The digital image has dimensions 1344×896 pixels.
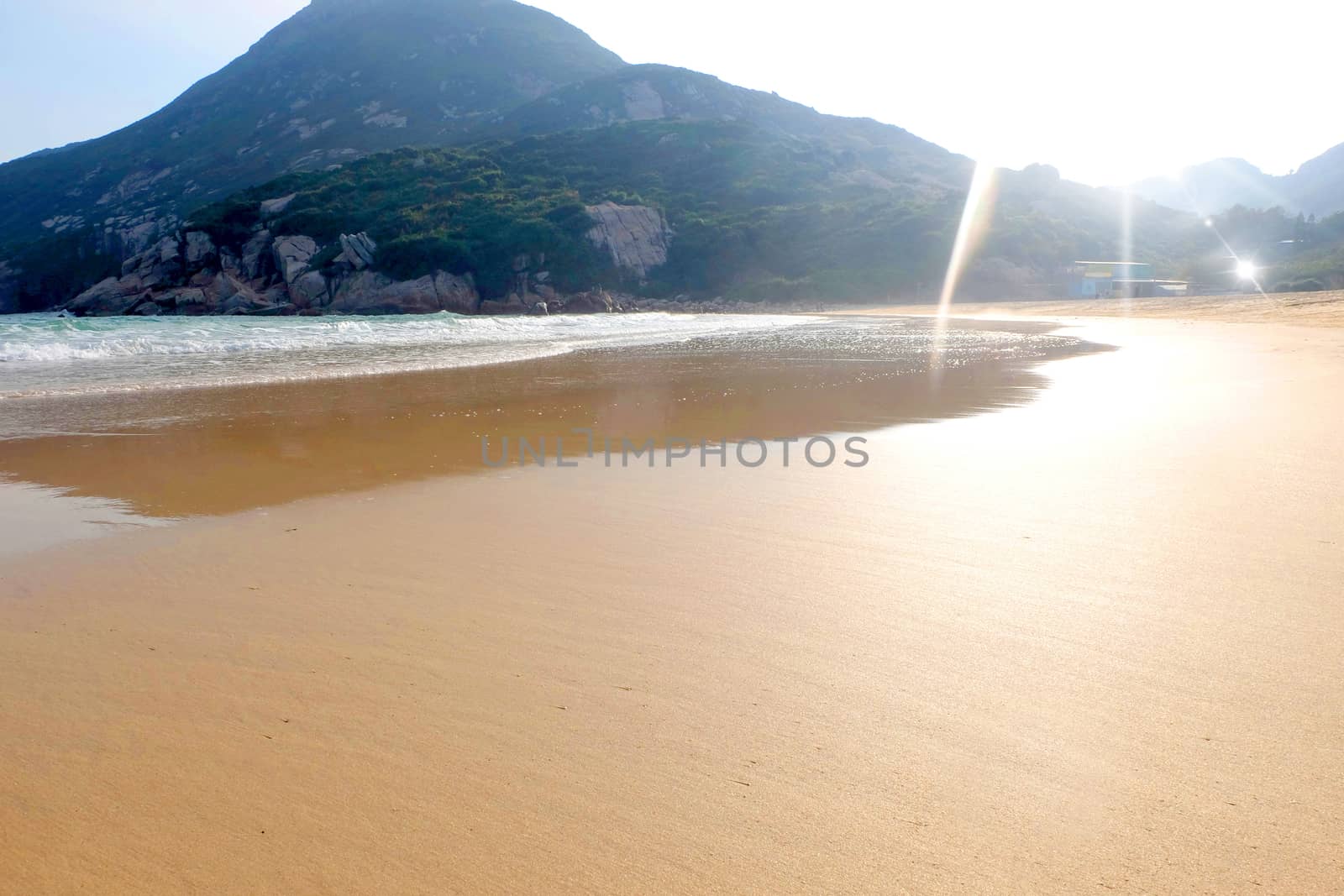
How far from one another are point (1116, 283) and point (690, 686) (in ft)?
201

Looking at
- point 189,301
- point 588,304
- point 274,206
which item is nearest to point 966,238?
point 588,304

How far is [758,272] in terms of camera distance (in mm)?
65438

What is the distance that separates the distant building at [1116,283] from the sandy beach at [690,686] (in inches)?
2189

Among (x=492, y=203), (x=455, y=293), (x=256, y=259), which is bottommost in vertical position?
(x=455, y=293)

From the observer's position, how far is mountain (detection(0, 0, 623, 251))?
342 feet

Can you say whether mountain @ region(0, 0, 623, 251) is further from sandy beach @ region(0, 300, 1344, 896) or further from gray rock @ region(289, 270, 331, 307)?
sandy beach @ region(0, 300, 1344, 896)

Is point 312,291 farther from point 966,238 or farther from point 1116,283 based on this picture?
point 1116,283

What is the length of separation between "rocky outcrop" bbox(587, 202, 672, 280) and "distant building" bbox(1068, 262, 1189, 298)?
31.1 metres

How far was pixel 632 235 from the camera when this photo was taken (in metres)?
67.4

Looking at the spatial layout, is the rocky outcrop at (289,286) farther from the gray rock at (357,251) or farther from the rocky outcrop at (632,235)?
the rocky outcrop at (632,235)

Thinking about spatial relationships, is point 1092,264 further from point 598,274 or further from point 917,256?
point 598,274

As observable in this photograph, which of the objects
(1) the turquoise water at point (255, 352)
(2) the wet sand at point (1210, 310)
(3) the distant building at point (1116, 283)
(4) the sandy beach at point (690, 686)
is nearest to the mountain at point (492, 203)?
(3) the distant building at point (1116, 283)

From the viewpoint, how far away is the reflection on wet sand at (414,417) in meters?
5.35

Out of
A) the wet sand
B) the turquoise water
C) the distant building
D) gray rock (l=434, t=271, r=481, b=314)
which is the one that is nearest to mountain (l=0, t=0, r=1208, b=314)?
gray rock (l=434, t=271, r=481, b=314)
